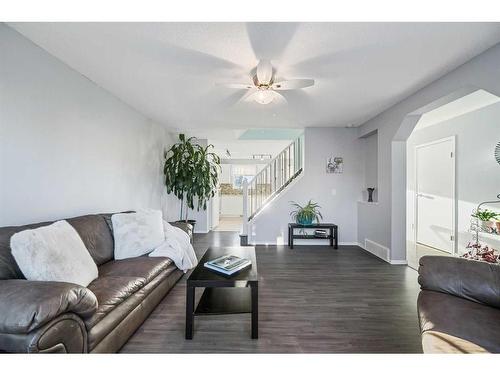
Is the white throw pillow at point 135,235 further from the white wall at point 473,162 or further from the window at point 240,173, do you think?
the window at point 240,173

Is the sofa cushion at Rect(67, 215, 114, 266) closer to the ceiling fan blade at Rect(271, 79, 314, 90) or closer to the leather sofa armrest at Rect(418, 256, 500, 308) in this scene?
the ceiling fan blade at Rect(271, 79, 314, 90)

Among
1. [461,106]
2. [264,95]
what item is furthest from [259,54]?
[461,106]

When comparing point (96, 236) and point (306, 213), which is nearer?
point (96, 236)

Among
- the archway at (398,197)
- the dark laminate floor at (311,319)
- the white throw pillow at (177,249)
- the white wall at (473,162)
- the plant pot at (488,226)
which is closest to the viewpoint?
the dark laminate floor at (311,319)

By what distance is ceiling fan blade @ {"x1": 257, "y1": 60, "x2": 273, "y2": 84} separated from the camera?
218cm

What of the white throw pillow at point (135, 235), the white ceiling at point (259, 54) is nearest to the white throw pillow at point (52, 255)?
the white throw pillow at point (135, 235)

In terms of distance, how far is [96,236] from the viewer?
2.34m

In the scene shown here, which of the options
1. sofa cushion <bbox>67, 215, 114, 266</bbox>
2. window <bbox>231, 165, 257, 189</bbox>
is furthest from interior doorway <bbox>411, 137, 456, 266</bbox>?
window <bbox>231, 165, 257, 189</bbox>

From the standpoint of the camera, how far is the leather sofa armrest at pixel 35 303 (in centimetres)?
105

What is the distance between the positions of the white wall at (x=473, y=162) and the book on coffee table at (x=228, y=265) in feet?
12.5

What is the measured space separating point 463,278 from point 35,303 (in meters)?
2.49

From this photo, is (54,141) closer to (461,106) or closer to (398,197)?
(398,197)

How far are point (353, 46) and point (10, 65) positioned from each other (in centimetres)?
279
